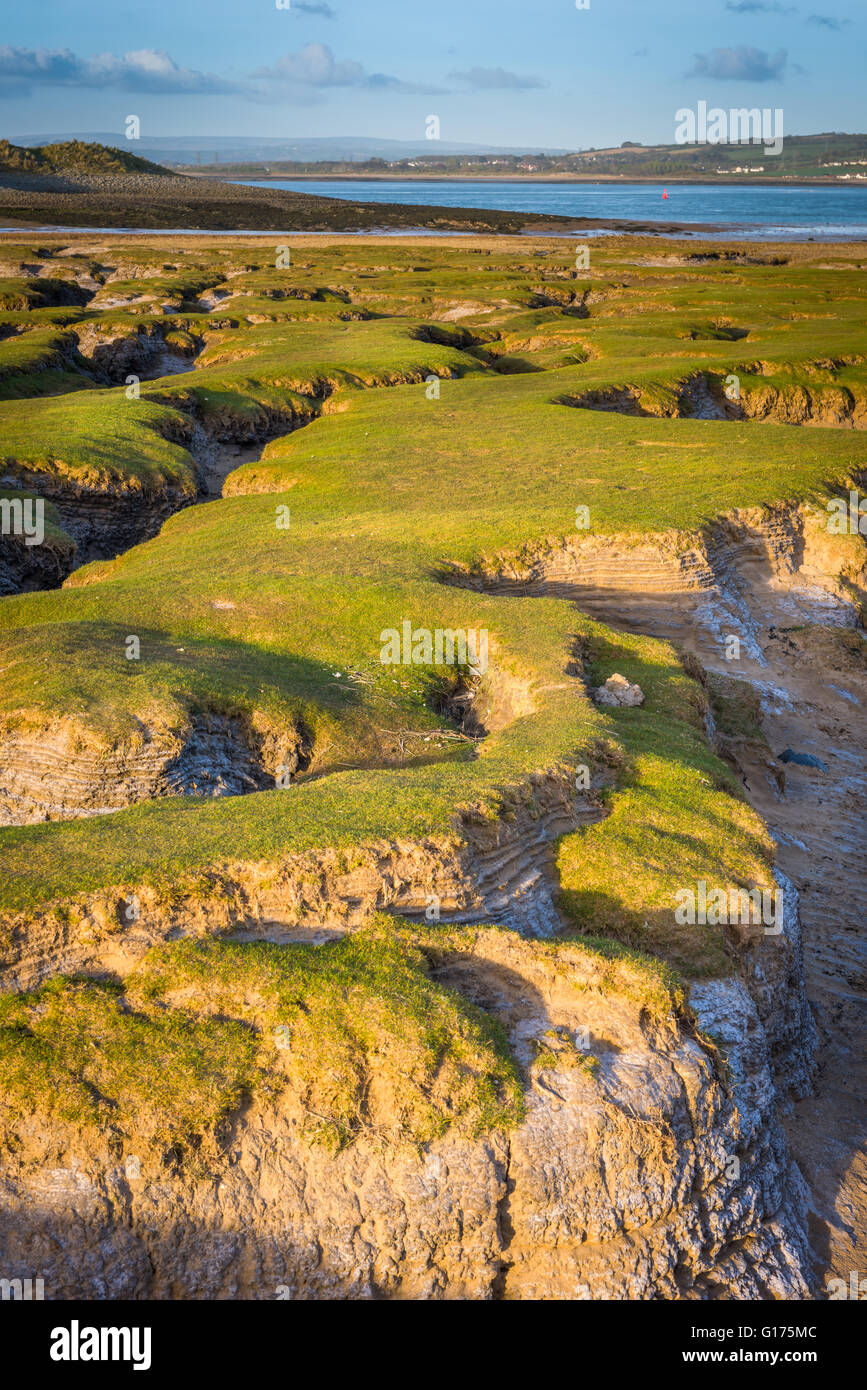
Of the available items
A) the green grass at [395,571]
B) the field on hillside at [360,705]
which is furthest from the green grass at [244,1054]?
the green grass at [395,571]

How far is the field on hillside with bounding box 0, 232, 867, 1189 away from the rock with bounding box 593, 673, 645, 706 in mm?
485

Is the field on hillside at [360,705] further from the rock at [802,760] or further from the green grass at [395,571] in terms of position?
the rock at [802,760]

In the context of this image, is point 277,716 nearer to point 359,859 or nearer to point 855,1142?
point 359,859

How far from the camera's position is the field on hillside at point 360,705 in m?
8.99

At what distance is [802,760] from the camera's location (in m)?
21.5

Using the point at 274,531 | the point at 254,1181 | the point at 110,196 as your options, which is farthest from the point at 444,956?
the point at 110,196

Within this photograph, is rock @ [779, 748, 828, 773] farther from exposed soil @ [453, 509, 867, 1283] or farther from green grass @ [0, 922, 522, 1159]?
green grass @ [0, 922, 522, 1159]

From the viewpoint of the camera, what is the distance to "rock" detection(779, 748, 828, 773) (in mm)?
21469

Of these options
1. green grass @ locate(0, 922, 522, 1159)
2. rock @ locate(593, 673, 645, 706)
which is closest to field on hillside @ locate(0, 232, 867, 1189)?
green grass @ locate(0, 922, 522, 1159)

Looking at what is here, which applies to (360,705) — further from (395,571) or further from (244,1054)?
(244,1054)

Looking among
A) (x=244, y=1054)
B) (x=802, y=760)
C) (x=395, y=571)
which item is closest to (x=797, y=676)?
(x=802, y=760)

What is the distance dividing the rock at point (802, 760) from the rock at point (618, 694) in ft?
20.3

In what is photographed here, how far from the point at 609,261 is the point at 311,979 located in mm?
112934

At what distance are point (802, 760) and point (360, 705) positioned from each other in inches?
419
